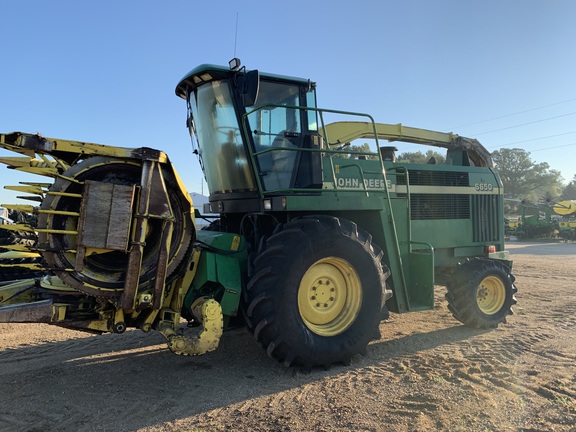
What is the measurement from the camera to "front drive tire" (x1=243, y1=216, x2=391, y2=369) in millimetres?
4121

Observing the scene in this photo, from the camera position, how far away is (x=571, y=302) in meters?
7.91

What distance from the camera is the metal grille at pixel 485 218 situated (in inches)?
279

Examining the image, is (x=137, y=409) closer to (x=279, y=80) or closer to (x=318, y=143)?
(x=318, y=143)

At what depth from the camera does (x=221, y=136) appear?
16.4ft

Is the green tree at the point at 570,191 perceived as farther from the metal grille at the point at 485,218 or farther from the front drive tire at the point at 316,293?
the front drive tire at the point at 316,293

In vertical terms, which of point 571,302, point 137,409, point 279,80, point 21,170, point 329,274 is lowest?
point 137,409

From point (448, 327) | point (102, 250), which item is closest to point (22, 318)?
point (102, 250)

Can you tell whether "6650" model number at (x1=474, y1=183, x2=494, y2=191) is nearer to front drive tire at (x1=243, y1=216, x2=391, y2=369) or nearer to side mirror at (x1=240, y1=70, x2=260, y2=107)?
front drive tire at (x1=243, y1=216, x2=391, y2=369)

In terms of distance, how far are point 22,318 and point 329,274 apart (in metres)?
2.96

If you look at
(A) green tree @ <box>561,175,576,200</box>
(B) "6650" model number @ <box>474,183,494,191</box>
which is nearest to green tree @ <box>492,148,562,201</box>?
(A) green tree @ <box>561,175,576,200</box>

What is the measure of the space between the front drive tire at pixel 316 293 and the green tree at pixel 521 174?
2232 inches

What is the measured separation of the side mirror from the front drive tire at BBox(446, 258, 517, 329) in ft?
13.4

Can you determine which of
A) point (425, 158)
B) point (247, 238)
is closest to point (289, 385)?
point (247, 238)

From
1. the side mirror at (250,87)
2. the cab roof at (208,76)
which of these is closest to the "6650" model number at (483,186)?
the cab roof at (208,76)
